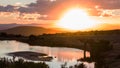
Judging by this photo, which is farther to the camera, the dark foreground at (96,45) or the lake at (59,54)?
the lake at (59,54)

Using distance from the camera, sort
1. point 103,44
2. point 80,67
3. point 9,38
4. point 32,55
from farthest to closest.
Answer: point 9,38 → point 103,44 → point 32,55 → point 80,67

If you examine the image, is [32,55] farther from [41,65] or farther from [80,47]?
[41,65]

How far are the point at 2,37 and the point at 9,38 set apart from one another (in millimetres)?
3583

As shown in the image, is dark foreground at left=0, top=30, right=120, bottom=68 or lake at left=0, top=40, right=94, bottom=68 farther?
lake at left=0, top=40, right=94, bottom=68

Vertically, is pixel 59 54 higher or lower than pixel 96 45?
lower

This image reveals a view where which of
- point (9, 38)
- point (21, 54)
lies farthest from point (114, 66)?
point (9, 38)

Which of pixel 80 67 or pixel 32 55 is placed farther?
pixel 32 55

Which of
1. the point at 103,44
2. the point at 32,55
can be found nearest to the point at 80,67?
the point at 32,55

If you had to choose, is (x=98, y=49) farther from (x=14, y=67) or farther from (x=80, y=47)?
(x=14, y=67)

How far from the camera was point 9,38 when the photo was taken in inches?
5517

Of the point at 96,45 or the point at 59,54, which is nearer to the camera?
the point at 59,54

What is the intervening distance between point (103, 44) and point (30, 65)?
39065mm

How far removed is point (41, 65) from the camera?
29609mm

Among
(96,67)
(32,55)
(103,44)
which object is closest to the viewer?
(96,67)
